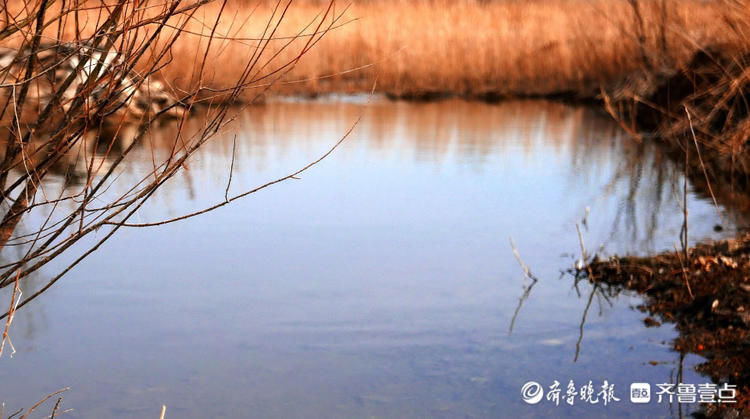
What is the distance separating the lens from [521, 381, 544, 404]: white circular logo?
3324 millimetres

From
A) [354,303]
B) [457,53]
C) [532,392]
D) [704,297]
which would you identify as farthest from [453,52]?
[532,392]

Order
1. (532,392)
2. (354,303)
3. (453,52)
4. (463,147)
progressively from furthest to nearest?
(453,52) < (463,147) < (354,303) < (532,392)

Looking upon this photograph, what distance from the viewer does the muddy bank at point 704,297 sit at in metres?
3.50

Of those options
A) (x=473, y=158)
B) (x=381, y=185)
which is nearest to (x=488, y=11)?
(x=473, y=158)

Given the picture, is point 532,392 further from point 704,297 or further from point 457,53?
point 457,53

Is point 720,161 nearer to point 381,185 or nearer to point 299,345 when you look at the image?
point 381,185

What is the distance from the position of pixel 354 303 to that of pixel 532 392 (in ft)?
4.06

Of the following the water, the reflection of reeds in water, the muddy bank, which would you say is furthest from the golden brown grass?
the muddy bank

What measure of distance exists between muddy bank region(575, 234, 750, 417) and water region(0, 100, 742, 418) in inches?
4.2

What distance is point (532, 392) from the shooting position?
339cm

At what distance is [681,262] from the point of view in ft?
13.7

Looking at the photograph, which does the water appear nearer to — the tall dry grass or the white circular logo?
the white circular logo

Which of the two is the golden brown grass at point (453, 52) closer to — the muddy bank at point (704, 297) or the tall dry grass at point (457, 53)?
the tall dry grass at point (457, 53)

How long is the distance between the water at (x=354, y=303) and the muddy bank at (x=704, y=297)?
106 mm
